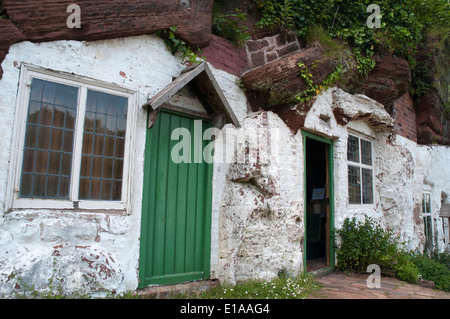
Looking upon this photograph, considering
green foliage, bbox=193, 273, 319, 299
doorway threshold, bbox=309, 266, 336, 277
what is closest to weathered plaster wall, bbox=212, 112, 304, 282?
green foliage, bbox=193, 273, 319, 299

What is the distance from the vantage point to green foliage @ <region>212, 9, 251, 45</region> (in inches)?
215

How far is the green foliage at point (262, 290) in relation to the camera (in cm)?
450

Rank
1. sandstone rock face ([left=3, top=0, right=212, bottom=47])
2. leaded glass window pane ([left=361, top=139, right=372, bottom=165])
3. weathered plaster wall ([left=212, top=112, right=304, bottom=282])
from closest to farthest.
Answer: sandstone rock face ([left=3, top=0, right=212, bottom=47]) → weathered plaster wall ([left=212, top=112, right=304, bottom=282]) → leaded glass window pane ([left=361, top=139, right=372, bottom=165])

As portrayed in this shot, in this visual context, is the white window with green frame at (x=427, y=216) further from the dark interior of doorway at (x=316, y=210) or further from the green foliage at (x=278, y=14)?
the green foliage at (x=278, y=14)

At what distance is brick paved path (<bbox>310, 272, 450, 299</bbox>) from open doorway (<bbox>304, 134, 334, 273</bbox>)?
0.49m

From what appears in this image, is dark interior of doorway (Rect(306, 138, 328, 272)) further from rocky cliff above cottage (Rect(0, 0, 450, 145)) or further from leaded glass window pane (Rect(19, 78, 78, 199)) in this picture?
leaded glass window pane (Rect(19, 78, 78, 199))

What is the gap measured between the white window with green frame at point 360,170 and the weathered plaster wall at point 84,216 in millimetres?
4967

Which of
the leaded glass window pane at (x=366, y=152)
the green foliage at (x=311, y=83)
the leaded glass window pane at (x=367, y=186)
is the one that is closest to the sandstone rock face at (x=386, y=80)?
the leaded glass window pane at (x=366, y=152)

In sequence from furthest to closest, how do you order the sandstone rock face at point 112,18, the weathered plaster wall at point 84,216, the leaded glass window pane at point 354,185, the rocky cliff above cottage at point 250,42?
the leaded glass window pane at point 354,185 → the rocky cliff above cottage at point 250,42 → the sandstone rock face at point 112,18 → the weathered plaster wall at point 84,216

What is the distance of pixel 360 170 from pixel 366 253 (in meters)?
2.28

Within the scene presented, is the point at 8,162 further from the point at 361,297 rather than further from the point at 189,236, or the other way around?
the point at 361,297

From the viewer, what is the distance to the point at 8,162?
334 cm

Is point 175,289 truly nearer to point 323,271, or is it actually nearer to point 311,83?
point 323,271

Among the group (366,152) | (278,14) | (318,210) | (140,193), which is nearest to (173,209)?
(140,193)
